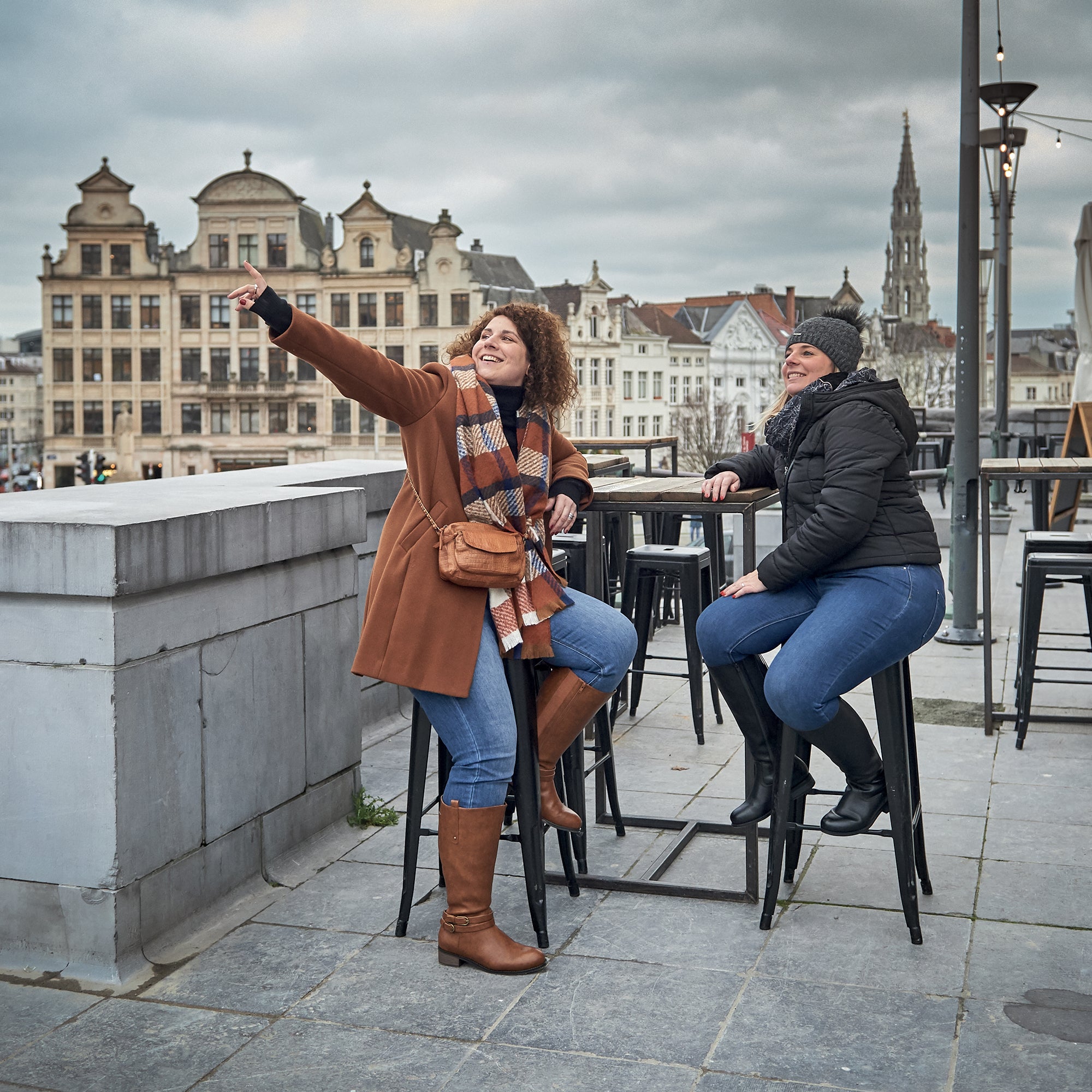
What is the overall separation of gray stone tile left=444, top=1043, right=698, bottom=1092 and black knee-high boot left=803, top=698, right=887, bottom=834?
108cm

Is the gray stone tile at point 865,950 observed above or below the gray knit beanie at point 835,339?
below

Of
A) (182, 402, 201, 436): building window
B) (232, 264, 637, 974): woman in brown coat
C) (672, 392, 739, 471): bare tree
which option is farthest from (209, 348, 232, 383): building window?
(232, 264, 637, 974): woman in brown coat

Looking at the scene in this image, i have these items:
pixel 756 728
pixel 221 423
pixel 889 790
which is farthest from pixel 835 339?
pixel 221 423

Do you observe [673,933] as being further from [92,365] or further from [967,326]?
[92,365]

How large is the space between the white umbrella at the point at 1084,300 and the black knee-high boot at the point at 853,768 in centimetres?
1010

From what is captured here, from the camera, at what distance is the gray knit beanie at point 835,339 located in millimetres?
3834

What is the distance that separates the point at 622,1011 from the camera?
3.15m

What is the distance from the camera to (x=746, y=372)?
95.8 metres

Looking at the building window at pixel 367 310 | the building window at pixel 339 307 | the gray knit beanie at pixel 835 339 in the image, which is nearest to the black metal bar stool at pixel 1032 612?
the gray knit beanie at pixel 835 339

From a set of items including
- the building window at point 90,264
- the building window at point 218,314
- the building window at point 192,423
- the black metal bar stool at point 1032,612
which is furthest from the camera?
the building window at point 192,423

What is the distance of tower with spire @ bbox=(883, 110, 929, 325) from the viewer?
137625 millimetres

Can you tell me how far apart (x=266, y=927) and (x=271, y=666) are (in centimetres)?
81

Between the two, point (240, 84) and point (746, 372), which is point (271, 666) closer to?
point (746, 372)

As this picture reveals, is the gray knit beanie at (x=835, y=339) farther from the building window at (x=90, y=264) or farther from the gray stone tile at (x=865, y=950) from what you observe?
the building window at (x=90, y=264)
